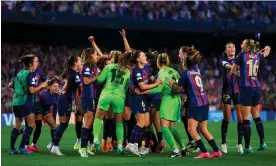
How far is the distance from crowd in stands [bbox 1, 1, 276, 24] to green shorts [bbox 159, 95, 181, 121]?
2309 cm

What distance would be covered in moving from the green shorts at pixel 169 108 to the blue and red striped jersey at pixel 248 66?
132cm

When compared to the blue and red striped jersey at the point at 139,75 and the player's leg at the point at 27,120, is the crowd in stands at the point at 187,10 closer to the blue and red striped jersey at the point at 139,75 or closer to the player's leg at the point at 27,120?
the player's leg at the point at 27,120

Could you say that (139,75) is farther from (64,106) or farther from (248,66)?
(248,66)

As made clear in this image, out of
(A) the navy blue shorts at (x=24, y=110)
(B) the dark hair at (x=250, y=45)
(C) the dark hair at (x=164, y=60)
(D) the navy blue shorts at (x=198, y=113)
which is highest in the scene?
(B) the dark hair at (x=250, y=45)

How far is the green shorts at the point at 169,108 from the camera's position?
1225 centimetres

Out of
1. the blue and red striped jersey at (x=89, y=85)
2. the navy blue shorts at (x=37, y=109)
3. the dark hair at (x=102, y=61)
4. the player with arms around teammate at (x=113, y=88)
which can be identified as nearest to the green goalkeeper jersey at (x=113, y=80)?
the player with arms around teammate at (x=113, y=88)

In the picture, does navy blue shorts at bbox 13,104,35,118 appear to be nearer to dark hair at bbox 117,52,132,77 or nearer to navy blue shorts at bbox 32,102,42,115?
navy blue shorts at bbox 32,102,42,115

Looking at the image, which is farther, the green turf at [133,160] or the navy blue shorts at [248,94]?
the navy blue shorts at [248,94]

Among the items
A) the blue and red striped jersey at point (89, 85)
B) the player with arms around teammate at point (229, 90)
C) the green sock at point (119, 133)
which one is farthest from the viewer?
the player with arms around teammate at point (229, 90)

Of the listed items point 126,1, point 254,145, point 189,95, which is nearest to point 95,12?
point 126,1

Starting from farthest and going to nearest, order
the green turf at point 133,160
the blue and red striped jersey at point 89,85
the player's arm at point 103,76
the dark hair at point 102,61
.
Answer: the dark hair at point 102,61 → the blue and red striped jersey at point 89,85 → the player's arm at point 103,76 → the green turf at point 133,160

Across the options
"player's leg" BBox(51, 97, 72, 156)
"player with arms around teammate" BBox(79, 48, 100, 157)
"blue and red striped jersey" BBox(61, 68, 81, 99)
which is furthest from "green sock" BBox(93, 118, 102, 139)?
"blue and red striped jersey" BBox(61, 68, 81, 99)

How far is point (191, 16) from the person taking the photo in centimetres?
3678

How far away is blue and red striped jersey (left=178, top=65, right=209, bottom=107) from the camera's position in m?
11.8
